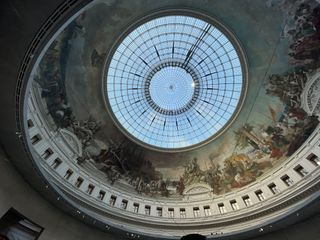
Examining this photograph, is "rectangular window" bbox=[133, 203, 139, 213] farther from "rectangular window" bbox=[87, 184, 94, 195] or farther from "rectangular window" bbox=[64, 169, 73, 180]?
"rectangular window" bbox=[64, 169, 73, 180]

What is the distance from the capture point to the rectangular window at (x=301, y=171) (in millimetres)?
22628

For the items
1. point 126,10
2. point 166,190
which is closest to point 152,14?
point 126,10

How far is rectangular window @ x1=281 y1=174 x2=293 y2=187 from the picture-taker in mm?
23591

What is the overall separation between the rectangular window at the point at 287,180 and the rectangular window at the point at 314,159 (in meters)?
2.66

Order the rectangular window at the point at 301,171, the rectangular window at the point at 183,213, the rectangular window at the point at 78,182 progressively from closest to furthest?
1. the rectangular window at the point at 301,171
2. the rectangular window at the point at 78,182
3. the rectangular window at the point at 183,213

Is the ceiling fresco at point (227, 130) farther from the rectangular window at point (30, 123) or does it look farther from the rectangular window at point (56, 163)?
the rectangular window at point (30, 123)

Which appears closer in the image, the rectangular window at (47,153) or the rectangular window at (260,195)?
the rectangular window at (47,153)

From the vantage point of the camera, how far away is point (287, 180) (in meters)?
24.4

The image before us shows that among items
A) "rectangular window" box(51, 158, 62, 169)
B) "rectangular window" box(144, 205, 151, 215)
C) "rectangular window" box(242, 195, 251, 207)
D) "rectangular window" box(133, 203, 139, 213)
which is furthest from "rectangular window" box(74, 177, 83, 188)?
"rectangular window" box(242, 195, 251, 207)

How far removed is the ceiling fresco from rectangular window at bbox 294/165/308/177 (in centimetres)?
222

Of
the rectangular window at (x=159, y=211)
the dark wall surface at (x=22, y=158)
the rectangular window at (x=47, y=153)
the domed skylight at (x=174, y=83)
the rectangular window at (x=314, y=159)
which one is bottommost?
the dark wall surface at (x=22, y=158)

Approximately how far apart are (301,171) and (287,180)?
5.49ft

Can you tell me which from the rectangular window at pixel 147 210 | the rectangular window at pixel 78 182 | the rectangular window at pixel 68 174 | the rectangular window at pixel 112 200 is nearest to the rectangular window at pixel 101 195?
the rectangular window at pixel 112 200

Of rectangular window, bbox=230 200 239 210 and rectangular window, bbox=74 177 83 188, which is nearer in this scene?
rectangular window, bbox=74 177 83 188
